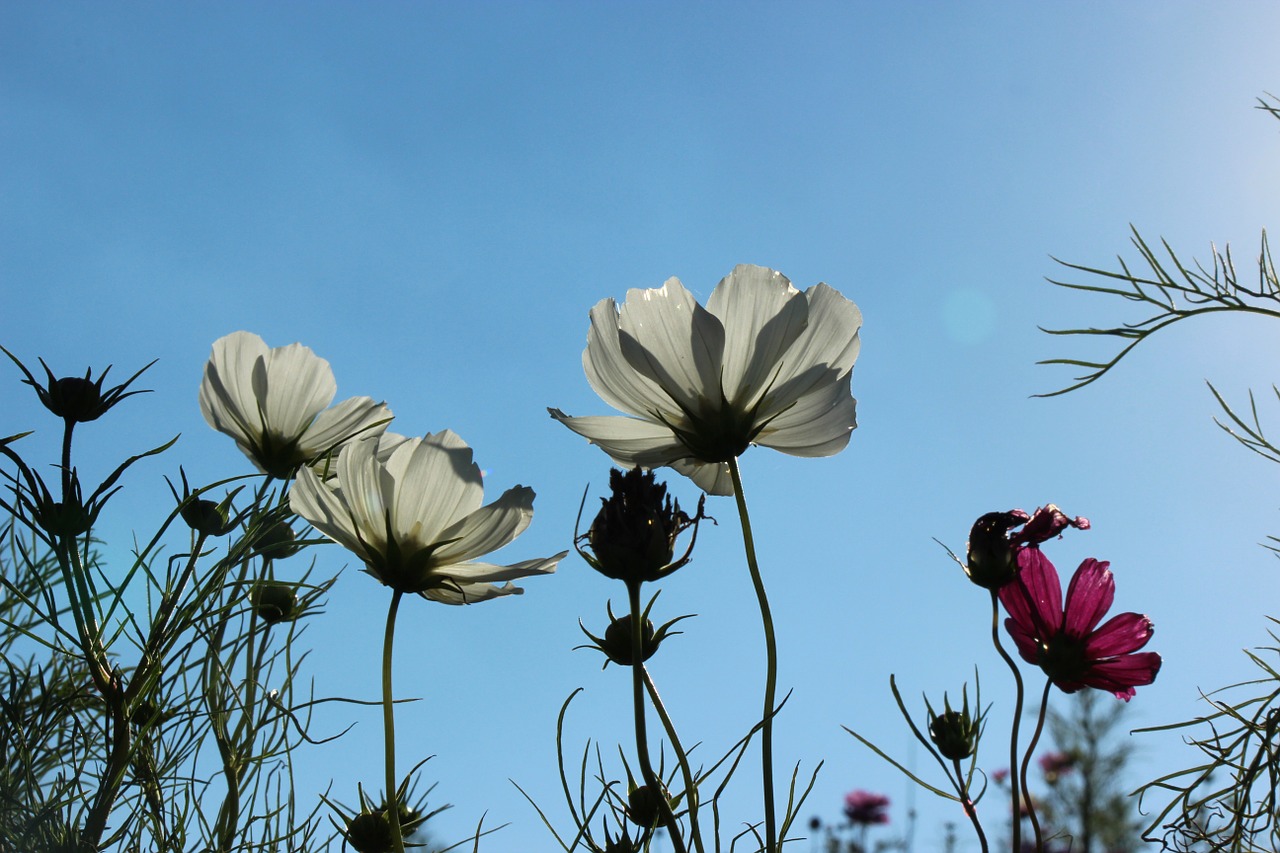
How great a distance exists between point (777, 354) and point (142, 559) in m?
0.40

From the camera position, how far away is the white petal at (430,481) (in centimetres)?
53

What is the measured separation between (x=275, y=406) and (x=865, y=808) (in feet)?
11.3

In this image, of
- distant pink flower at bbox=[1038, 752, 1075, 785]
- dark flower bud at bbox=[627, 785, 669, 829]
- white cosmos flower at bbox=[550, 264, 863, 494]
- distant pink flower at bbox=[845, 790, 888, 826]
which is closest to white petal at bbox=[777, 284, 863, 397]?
white cosmos flower at bbox=[550, 264, 863, 494]

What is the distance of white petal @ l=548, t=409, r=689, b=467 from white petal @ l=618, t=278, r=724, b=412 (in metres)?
0.02

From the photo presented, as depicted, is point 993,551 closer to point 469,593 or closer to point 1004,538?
point 1004,538

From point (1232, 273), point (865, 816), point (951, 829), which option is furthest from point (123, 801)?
point (951, 829)

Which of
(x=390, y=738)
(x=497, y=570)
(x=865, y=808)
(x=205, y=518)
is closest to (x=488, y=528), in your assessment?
(x=497, y=570)

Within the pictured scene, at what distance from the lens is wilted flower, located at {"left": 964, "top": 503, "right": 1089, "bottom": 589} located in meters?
0.49

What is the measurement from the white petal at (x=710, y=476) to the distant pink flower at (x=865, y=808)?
3.37m

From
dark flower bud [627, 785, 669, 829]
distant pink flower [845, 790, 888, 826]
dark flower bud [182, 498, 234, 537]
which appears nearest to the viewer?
dark flower bud [627, 785, 669, 829]

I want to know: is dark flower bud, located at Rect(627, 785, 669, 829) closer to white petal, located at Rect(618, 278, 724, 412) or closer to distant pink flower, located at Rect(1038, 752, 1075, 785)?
white petal, located at Rect(618, 278, 724, 412)

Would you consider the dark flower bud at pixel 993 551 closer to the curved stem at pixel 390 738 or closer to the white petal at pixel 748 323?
the white petal at pixel 748 323

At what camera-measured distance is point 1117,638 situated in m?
0.51

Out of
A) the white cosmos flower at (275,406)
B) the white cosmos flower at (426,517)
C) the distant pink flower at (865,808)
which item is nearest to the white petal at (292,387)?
the white cosmos flower at (275,406)
